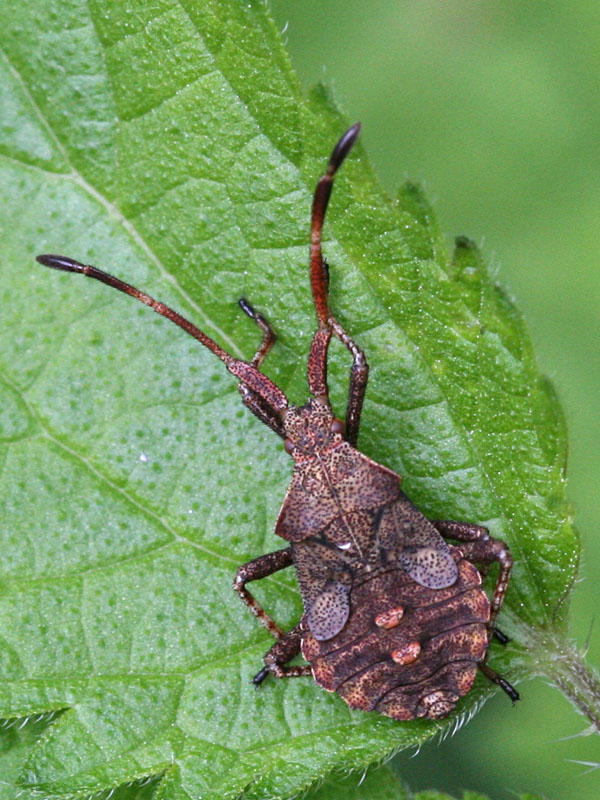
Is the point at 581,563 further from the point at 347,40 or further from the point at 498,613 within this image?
the point at 347,40

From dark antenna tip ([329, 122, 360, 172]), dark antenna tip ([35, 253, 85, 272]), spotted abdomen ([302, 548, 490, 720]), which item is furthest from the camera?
dark antenna tip ([35, 253, 85, 272])

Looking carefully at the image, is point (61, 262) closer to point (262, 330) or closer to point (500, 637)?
point (262, 330)

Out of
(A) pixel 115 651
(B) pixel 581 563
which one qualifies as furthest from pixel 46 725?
(B) pixel 581 563

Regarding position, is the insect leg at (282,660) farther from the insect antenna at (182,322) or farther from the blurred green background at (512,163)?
the blurred green background at (512,163)

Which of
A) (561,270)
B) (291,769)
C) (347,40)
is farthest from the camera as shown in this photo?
(347,40)

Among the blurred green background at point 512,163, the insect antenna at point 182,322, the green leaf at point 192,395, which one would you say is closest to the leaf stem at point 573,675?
the green leaf at point 192,395

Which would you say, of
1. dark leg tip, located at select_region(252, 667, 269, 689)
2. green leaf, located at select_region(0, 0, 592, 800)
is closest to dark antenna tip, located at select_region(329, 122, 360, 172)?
green leaf, located at select_region(0, 0, 592, 800)

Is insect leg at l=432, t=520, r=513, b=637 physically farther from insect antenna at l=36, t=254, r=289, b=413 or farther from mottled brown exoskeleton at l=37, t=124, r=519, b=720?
insect antenna at l=36, t=254, r=289, b=413

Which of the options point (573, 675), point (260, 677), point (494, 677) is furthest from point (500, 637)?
point (260, 677)
